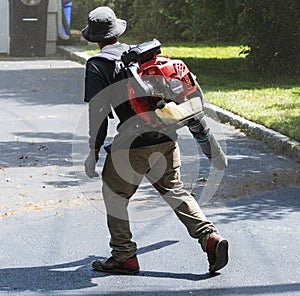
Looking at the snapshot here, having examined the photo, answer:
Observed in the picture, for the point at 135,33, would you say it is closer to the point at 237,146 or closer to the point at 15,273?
the point at 237,146

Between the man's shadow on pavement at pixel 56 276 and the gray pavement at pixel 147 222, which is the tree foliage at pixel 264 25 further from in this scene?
the man's shadow on pavement at pixel 56 276

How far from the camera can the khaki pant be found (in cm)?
570

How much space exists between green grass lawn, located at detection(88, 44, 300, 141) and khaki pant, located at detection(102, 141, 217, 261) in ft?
15.4

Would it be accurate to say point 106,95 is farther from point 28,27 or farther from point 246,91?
point 28,27

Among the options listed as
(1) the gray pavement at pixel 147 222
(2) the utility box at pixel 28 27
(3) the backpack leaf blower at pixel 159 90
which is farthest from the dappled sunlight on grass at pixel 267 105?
(2) the utility box at pixel 28 27

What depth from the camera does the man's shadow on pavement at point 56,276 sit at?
562 centimetres

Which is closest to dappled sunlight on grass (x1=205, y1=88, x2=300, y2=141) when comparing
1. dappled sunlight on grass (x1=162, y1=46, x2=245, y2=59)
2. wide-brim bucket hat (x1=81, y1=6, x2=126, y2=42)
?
wide-brim bucket hat (x1=81, y1=6, x2=126, y2=42)

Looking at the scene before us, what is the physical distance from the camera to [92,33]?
5703 mm

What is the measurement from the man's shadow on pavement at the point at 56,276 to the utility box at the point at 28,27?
56.5 feet

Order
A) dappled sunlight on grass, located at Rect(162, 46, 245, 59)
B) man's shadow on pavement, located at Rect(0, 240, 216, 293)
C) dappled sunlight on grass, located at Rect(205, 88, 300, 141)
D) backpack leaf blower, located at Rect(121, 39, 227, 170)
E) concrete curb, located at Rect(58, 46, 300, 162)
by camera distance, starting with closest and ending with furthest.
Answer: backpack leaf blower, located at Rect(121, 39, 227, 170) → man's shadow on pavement, located at Rect(0, 240, 216, 293) → concrete curb, located at Rect(58, 46, 300, 162) → dappled sunlight on grass, located at Rect(205, 88, 300, 141) → dappled sunlight on grass, located at Rect(162, 46, 245, 59)

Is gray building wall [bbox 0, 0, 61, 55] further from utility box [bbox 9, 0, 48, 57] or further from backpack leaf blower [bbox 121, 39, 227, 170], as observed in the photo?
backpack leaf blower [bbox 121, 39, 227, 170]

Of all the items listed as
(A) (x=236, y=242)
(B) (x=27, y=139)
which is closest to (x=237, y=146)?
(B) (x=27, y=139)

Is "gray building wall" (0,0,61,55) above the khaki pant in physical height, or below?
below

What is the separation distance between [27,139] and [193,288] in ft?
19.6
